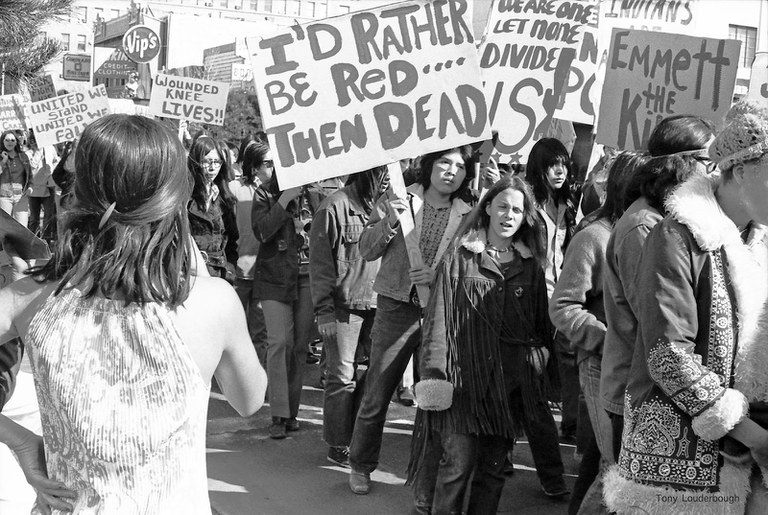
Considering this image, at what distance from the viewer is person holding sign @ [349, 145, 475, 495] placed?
5.14 meters

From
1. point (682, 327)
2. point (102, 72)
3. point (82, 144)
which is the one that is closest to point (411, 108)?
point (682, 327)

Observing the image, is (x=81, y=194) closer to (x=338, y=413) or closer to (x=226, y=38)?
(x=338, y=413)

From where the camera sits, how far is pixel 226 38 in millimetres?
76750

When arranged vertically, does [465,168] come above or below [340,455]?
above

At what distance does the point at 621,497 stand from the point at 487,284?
1831 mm

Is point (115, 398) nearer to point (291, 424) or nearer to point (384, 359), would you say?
point (384, 359)

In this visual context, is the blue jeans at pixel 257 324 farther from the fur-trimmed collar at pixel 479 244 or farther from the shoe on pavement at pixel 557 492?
the fur-trimmed collar at pixel 479 244

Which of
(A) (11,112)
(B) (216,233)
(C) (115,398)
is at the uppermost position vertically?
(A) (11,112)

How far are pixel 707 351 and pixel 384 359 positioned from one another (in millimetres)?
2708

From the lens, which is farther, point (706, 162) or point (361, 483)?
point (361, 483)

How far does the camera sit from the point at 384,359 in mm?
5164

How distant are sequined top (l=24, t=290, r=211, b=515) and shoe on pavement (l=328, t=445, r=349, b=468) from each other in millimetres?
3906

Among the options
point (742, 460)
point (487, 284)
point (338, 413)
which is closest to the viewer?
point (742, 460)

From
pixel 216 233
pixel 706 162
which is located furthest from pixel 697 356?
pixel 216 233
